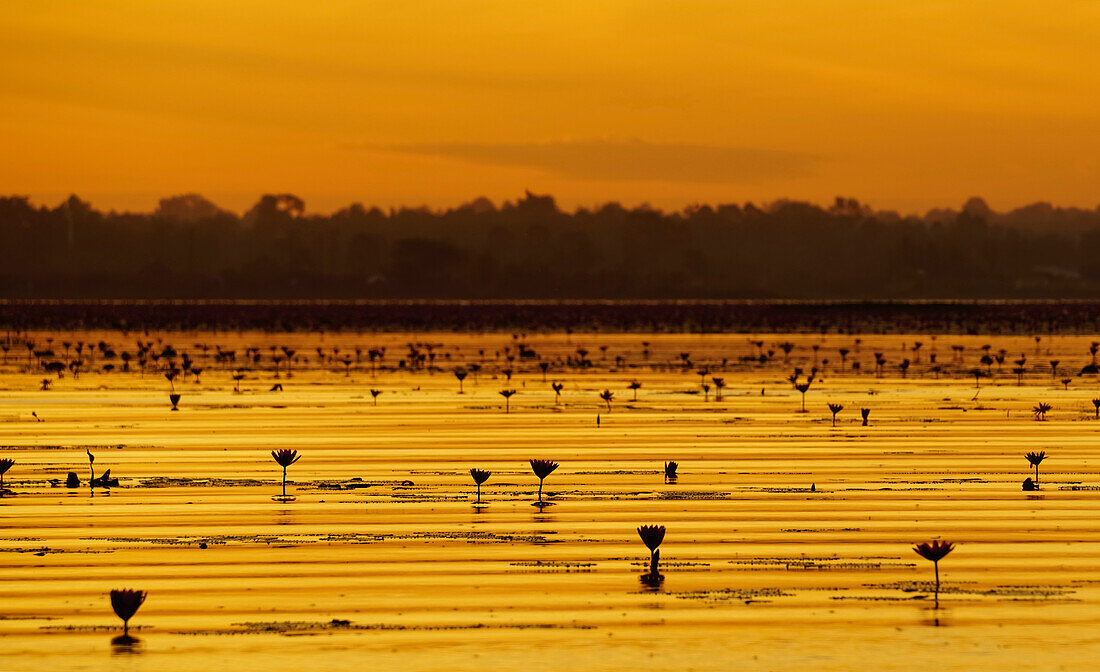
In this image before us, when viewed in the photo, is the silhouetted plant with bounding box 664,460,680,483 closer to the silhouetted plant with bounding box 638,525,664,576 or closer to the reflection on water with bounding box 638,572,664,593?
the silhouetted plant with bounding box 638,525,664,576

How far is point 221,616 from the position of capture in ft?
38.4

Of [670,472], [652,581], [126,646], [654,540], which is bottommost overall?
[126,646]

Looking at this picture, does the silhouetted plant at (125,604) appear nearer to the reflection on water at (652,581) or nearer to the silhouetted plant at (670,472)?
the reflection on water at (652,581)

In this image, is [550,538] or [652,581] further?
[550,538]

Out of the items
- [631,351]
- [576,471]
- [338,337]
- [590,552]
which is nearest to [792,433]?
[576,471]

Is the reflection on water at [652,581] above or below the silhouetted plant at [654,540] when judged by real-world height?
below

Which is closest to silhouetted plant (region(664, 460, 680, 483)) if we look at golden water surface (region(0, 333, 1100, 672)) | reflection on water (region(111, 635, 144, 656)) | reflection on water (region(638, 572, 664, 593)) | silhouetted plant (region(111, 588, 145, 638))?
golden water surface (region(0, 333, 1100, 672))

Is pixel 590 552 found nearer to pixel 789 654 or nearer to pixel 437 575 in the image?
pixel 437 575

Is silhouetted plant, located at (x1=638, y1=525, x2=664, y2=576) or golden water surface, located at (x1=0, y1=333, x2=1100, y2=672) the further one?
silhouetted plant, located at (x1=638, y1=525, x2=664, y2=576)

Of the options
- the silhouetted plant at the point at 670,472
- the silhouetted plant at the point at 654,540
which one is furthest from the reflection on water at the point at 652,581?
the silhouetted plant at the point at 670,472

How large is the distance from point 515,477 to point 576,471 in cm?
92

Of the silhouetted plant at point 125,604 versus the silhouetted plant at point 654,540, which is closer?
the silhouetted plant at point 125,604

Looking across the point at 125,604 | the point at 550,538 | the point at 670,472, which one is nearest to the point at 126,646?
the point at 125,604

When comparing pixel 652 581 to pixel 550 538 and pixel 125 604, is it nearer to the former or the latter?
pixel 550 538
